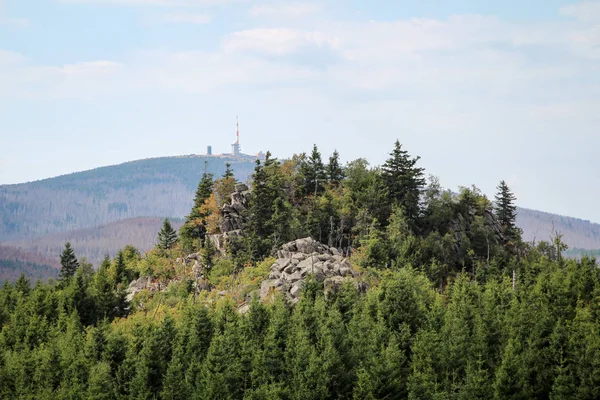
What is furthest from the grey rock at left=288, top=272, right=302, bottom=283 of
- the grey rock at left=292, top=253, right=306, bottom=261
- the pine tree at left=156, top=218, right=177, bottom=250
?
the pine tree at left=156, top=218, right=177, bottom=250

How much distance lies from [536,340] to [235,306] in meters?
34.4

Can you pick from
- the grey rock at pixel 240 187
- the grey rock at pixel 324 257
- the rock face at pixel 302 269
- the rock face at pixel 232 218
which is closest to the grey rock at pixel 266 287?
the rock face at pixel 302 269

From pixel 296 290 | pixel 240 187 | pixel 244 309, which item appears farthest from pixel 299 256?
pixel 240 187

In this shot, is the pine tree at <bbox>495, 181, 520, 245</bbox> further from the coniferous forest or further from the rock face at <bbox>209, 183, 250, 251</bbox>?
the rock face at <bbox>209, 183, 250, 251</bbox>

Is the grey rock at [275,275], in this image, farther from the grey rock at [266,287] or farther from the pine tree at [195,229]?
the pine tree at [195,229]

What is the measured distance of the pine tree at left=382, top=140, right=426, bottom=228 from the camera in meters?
103

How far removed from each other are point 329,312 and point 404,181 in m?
34.2

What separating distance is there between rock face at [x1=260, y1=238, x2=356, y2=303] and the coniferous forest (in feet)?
5.05

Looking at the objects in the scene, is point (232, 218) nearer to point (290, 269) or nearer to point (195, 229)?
point (195, 229)

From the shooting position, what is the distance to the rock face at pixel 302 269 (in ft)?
271

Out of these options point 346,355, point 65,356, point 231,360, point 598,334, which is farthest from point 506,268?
point 65,356

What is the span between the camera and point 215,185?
10756 cm

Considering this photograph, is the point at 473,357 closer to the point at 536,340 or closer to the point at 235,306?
the point at 536,340

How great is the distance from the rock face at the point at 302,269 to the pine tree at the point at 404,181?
56.0 feet
